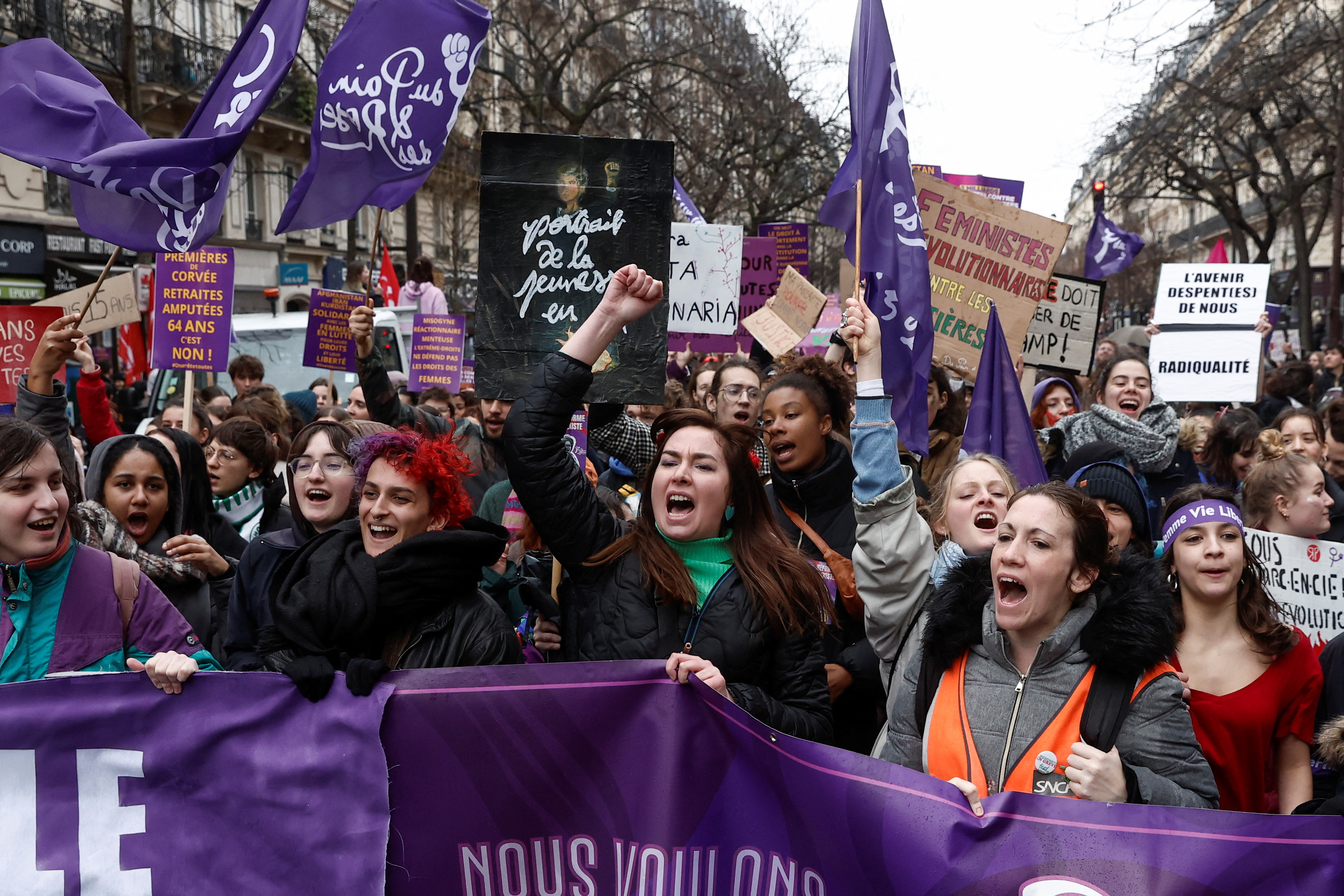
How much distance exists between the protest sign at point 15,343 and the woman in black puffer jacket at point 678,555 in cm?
407

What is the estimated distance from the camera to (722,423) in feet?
11.4

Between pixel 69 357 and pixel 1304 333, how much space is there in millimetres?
25543

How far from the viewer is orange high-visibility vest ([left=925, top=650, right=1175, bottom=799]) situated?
2.72m

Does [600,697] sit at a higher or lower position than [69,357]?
lower

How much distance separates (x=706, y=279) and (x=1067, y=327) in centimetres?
248

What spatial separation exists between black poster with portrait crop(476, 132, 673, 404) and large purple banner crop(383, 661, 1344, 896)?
3.80 feet

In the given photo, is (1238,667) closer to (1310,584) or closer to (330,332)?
(1310,584)

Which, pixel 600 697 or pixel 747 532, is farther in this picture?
pixel 747 532

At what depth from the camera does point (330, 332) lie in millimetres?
8500

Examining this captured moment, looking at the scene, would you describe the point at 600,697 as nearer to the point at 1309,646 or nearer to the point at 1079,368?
the point at 1309,646

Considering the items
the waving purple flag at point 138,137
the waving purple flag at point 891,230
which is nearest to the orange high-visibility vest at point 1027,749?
the waving purple flag at point 891,230

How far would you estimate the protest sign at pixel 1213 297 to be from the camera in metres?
9.16

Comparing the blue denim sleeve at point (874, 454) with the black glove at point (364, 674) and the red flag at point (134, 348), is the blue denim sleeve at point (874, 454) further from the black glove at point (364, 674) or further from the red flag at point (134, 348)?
the red flag at point (134, 348)

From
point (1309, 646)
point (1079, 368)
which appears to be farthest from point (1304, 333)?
point (1309, 646)
